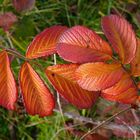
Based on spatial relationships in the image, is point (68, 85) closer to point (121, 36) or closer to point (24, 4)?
point (121, 36)

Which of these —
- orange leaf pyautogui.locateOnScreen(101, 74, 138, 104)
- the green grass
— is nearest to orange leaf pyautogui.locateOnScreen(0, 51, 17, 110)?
orange leaf pyautogui.locateOnScreen(101, 74, 138, 104)

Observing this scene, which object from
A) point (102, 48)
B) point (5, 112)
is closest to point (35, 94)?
point (102, 48)

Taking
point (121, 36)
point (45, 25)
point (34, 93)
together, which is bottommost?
point (45, 25)

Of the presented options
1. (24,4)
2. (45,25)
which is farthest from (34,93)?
(45,25)

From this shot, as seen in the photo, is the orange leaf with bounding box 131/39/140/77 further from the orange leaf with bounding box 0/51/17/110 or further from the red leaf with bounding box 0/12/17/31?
the red leaf with bounding box 0/12/17/31

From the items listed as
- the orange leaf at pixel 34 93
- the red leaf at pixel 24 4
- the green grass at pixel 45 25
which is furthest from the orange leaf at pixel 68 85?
the green grass at pixel 45 25

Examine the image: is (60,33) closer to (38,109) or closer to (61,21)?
(38,109)
